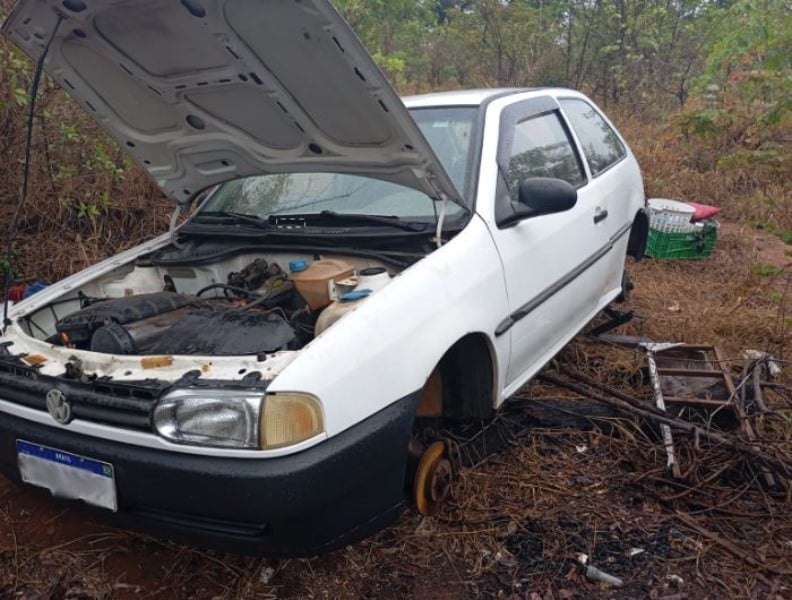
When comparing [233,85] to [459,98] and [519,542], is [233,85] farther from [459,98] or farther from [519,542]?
[519,542]

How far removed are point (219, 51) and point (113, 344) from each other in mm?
1106

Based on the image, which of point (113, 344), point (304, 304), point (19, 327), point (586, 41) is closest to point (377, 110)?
point (304, 304)

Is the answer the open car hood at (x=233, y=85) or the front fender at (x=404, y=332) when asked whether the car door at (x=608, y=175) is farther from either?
the open car hood at (x=233, y=85)

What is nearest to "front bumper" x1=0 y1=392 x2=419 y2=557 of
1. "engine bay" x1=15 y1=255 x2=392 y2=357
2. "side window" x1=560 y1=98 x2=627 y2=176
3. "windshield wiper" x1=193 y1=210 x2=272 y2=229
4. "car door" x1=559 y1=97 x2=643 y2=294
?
"engine bay" x1=15 y1=255 x2=392 y2=357

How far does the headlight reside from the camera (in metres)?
1.79

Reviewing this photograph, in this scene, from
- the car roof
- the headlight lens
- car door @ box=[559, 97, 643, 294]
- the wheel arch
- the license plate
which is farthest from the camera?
car door @ box=[559, 97, 643, 294]

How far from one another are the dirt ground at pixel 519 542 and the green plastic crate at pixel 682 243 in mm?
3209

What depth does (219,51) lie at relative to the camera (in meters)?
2.39

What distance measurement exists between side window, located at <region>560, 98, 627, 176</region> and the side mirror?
3.91 ft

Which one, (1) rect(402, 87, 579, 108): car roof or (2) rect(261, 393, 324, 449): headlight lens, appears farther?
(1) rect(402, 87, 579, 108): car roof

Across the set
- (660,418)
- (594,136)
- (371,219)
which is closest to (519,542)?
(660,418)

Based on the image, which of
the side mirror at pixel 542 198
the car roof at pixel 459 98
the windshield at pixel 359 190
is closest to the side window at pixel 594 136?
the car roof at pixel 459 98

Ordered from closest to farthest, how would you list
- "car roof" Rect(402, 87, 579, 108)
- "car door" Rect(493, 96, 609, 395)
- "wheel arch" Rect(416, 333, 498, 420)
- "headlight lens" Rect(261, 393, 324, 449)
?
"headlight lens" Rect(261, 393, 324, 449), "wheel arch" Rect(416, 333, 498, 420), "car door" Rect(493, 96, 609, 395), "car roof" Rect(402, 87, 579, 108)

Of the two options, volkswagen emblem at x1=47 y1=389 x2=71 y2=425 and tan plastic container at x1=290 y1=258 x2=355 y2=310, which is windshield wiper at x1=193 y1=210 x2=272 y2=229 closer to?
tan plastic container at x1=290 y1=258 x2=355 y2=310
